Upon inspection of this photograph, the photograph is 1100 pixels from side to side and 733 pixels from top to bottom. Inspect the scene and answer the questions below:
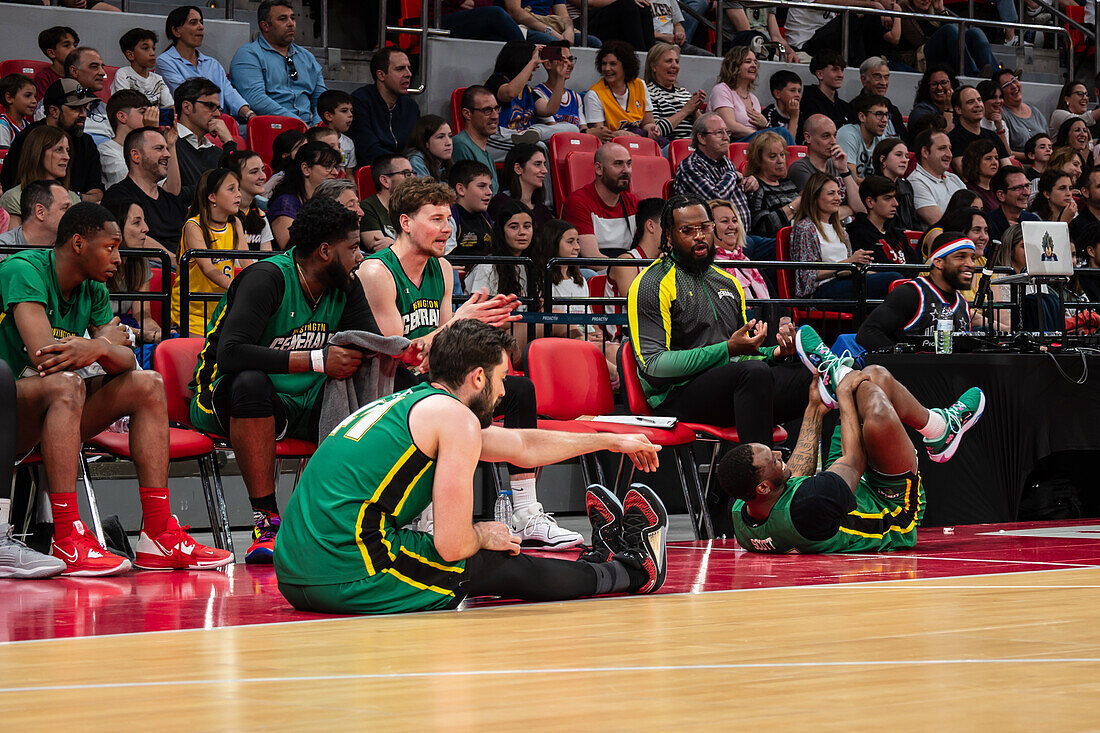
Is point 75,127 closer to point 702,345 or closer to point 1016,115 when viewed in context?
point 702,345

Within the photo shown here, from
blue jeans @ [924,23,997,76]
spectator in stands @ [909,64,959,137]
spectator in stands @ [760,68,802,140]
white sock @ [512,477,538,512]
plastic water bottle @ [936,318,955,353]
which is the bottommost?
white sock @ [512,477,538,512]

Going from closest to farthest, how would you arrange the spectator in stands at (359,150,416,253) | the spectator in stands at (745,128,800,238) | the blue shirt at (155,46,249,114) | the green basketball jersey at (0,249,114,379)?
the green basketball jersey at (0,249,114,379) → the spectator in stands at (359,150,416,253) → the blue shirt at (155,46,249,114) → the spectator in stands at (745,128,800,238)

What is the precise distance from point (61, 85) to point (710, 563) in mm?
5075

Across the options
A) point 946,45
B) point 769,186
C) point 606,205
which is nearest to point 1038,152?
point 946,45

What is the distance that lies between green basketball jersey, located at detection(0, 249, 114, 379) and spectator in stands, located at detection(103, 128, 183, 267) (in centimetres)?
213

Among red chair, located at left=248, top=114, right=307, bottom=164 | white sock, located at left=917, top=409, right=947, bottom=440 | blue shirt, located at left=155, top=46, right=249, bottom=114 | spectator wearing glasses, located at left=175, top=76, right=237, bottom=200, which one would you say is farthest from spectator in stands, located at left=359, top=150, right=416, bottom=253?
white sock, located at left=917, top=409, right=947, bottom=440

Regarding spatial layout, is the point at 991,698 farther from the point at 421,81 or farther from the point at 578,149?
the point at 421,81

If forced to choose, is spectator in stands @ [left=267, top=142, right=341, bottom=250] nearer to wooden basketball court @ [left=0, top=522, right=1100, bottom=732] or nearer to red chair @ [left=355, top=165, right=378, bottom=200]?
red chair @ [left=355, top=165, right=378, bottom=200]

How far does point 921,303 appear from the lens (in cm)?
709

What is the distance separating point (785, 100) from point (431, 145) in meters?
3.88

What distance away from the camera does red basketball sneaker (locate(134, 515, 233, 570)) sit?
17.1 ft

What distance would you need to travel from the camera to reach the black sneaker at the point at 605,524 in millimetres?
4379

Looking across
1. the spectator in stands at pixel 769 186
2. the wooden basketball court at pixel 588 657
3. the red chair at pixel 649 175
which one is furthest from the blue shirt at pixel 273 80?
the wooden basketball court at pixel 588 657

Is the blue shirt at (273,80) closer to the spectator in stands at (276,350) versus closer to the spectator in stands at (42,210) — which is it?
the spectator in stands at (42,210)
